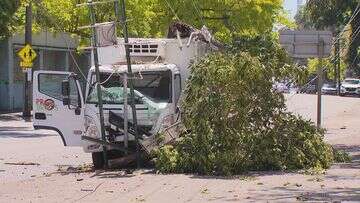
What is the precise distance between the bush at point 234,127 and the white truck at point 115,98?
72 cm

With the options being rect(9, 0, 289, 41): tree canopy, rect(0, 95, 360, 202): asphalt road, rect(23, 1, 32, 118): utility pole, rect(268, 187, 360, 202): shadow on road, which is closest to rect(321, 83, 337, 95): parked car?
rect(9, 0, 289, 41): tree canopy

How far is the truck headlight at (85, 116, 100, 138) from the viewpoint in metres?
14.4

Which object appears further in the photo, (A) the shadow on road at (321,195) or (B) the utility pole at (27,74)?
(B) the utility pole at (27,74)

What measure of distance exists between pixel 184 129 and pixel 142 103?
1083mm

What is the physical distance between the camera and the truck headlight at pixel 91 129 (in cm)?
1438

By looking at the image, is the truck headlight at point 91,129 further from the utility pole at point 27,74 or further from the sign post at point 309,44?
the utility pole at point 27,74

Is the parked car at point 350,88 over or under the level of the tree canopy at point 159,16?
under

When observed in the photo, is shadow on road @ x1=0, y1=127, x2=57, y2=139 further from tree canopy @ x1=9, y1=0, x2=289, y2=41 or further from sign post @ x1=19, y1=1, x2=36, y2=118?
tree canopy @ x1=9, y1=0, x2=289, y2=41

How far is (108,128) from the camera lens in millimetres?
14516

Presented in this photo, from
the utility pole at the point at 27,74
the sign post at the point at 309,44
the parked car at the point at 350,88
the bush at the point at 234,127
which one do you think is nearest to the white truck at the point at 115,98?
the bush at the point at 234,127

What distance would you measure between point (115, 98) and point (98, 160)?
136cm

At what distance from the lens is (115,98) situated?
14.9m

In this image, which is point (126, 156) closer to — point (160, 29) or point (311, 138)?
point (311, 138)

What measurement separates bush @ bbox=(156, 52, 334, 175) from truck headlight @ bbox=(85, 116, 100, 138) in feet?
4.62
